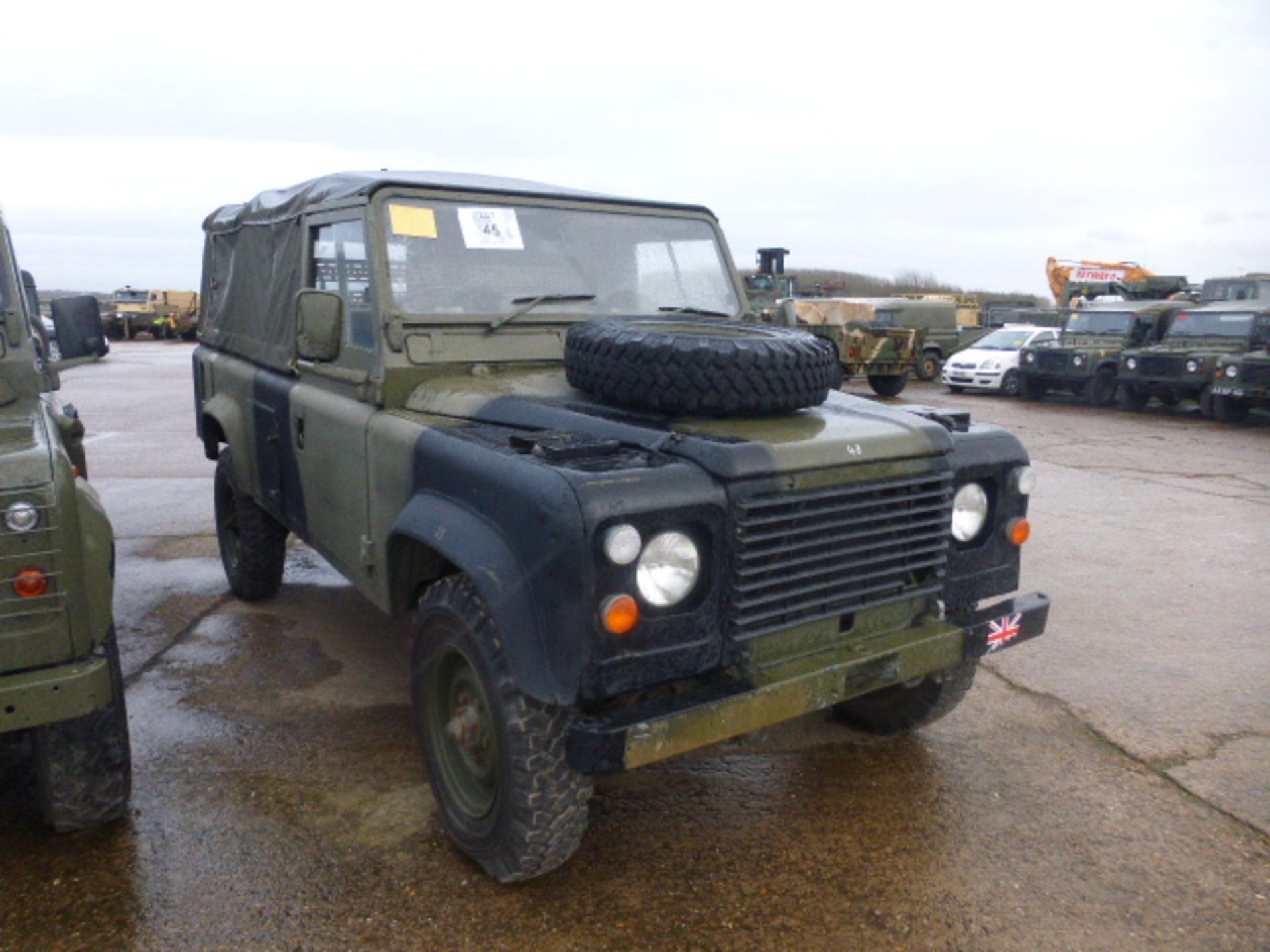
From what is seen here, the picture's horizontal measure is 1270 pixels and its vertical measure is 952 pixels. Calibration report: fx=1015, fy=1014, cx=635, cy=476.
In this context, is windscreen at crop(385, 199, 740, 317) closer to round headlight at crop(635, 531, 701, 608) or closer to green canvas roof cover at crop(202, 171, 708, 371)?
green canvas roof cover at crop(202, 171, 708, 371)

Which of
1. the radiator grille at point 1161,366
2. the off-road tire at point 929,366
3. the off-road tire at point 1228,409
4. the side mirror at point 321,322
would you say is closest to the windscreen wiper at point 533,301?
the side mirror at point 321,322

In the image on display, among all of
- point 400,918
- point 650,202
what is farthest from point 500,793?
point 650,202

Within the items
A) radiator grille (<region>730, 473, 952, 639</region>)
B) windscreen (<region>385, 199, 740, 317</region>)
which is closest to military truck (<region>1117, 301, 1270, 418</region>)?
windscreen (<region>385, 199, 740, 317</region>)

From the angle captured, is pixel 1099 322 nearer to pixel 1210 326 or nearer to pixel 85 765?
pixel 1210 326

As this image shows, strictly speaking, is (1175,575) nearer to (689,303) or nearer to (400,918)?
(689,303)

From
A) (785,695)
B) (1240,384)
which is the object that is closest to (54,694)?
(785,695)

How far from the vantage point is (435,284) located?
11.9ft

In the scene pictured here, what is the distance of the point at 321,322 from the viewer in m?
3.44

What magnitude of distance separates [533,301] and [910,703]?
2.04m

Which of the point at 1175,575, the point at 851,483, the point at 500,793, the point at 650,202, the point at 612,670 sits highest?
the point at 650,202

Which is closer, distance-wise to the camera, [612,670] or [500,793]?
[612,670]

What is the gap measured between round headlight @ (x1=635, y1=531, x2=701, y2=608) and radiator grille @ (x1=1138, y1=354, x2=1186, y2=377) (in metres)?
15.5

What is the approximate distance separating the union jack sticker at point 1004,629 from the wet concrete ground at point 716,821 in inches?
24.1

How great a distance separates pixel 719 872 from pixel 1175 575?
4.58 meters
